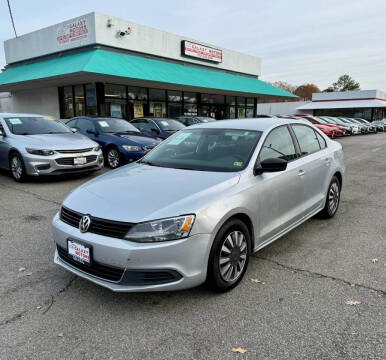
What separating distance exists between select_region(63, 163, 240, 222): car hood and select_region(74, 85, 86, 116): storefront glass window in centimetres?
1724

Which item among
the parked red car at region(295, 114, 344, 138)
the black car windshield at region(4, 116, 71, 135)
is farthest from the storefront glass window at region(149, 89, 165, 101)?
the black car windshield at region(4, 116, 71, 135)

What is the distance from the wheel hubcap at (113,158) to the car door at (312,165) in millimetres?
6226

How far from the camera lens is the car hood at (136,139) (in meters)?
9.79

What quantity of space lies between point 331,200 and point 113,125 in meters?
7.55

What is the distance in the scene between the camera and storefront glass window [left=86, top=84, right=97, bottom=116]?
1873 centimetres

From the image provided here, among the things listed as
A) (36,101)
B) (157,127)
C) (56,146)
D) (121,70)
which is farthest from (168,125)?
(36,101)

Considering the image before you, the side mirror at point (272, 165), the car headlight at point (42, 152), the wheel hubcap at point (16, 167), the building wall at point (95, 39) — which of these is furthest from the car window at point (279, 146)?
the building wall at point (95, 39)

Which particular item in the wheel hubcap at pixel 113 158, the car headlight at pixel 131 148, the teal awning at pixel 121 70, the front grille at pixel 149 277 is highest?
the teal awning at pixel 121 70

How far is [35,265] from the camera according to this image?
372cm

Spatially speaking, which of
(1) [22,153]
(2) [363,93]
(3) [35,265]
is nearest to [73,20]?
(1) [22,153]

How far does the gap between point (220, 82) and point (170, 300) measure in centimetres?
2105

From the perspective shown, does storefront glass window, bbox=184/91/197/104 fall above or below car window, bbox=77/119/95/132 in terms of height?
above

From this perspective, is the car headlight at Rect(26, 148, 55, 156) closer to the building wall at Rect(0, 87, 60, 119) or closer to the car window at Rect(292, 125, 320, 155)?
the car window at Rect(292, 125, 320, 155)

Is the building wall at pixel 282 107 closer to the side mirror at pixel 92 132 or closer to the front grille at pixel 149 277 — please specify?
the side mirror at pixel 92 132
